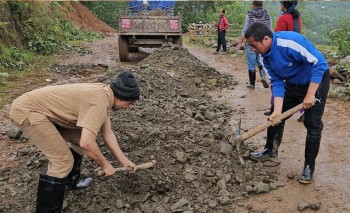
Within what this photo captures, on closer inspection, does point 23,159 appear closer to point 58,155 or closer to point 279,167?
point 58,155

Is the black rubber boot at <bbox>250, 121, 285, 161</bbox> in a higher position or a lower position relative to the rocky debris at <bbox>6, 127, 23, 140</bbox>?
higher

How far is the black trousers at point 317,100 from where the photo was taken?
11.0 feet

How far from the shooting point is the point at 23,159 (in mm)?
4230

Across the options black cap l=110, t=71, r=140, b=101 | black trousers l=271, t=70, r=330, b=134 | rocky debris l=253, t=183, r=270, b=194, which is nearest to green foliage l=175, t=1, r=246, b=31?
black trousers l=271, t=70, r=330, b=134

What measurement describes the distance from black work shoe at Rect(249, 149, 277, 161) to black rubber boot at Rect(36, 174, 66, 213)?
214cm

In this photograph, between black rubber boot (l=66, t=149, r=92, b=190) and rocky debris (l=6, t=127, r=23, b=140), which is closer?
black rubber boot (l=66, t=149, r=92, b=190)

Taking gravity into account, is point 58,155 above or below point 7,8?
below

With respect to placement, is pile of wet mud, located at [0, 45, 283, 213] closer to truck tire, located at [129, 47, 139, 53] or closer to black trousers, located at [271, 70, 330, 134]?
black trousers, located at [271, 70, 330, 134]

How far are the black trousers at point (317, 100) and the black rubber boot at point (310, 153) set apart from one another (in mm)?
58

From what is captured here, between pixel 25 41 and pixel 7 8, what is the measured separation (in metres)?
1.02

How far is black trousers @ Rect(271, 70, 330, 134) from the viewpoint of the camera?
3.35m

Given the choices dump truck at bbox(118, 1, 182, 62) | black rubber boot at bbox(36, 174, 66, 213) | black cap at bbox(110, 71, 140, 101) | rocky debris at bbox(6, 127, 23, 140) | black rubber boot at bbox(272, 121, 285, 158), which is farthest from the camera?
dump truck at bbox(118, 1, 182, 62)

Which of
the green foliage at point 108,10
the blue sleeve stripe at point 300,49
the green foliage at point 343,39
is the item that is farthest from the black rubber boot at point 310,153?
the green foliage at point 108,10

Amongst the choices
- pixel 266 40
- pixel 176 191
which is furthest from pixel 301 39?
pixel 176 191
